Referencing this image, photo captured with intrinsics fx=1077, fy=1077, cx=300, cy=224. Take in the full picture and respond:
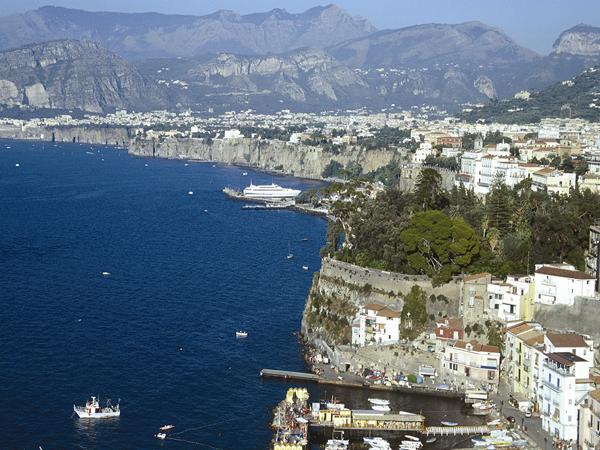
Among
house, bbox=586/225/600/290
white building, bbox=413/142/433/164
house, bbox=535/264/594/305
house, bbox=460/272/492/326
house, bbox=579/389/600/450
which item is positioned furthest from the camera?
white building, bbox=413/142/433/164

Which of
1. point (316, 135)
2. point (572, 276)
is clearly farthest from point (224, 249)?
point (316, 135)

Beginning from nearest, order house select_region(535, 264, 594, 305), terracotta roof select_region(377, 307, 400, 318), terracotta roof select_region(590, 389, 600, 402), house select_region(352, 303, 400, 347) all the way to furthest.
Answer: terracotta roof select_region(590, 389, 600, 402) < house select_region(535, 264, 594, 305) < house select_region(352, 303, 400, 347) < terracotta roof select_region(377, 307, 400, 318)

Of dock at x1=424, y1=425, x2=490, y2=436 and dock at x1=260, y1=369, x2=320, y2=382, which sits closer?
dock at x1=424, y1=425, x2=490, y2=436

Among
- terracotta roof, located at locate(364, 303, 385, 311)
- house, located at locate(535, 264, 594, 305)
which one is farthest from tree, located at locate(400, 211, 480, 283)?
house, located at locate(535, 264, 594, 305)

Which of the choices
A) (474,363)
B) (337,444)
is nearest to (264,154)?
(474,363)

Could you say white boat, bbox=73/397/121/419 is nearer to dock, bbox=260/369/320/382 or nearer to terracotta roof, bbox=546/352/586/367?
dock, bbox=260/369/320/382

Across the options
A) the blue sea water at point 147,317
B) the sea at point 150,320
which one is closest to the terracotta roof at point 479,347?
the sea at point 150,320

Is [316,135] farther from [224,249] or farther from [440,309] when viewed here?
[440,309]

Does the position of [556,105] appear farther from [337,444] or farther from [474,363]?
[337,444]
